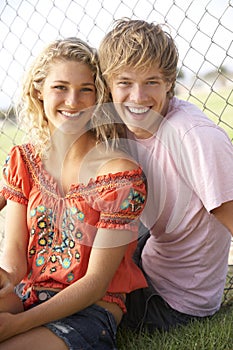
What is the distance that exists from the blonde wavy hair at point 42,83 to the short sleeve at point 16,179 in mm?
75

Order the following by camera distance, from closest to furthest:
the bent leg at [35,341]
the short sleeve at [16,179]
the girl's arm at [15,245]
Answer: the bent leg at [35,341] → the girl's arm at [15,245] → the short sleeve at [16,179]

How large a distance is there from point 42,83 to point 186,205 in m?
0.64

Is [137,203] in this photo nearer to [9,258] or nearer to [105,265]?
[105,265]

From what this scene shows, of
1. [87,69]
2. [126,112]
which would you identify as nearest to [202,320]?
[126,112]

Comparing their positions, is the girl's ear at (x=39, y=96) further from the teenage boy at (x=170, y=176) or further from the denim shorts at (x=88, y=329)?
the denim shorts at (x=88, y=329)

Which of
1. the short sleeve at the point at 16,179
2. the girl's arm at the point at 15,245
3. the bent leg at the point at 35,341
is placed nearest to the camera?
the bent leg at the point at 35,341

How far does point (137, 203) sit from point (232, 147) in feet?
1.14

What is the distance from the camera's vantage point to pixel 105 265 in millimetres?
2074

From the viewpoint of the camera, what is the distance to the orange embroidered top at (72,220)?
2.12 metres

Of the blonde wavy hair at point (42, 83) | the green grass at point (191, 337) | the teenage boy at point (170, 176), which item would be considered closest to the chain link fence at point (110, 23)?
the blonde wavy hair at point (42, 83)

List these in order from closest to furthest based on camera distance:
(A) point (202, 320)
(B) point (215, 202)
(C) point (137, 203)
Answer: (B) point (215, 202), (C) point (137, 203), (A) point (202, 320)

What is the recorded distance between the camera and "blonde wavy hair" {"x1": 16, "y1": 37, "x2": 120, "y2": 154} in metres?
2.22

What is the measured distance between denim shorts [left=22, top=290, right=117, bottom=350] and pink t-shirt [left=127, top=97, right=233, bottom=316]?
318 millimetres

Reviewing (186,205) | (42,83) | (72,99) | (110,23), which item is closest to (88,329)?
(186,205)
